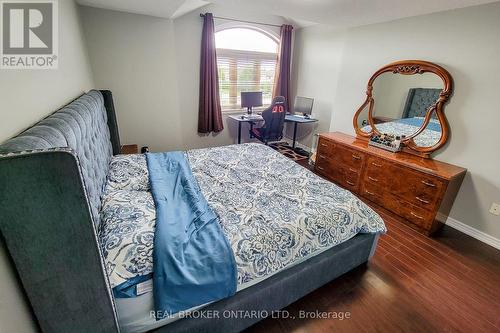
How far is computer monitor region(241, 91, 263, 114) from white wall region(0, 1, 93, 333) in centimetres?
252

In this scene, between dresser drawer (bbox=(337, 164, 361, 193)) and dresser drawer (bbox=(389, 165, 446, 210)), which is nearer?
dresser drawer (bbox=(389, 165, 446, 210))

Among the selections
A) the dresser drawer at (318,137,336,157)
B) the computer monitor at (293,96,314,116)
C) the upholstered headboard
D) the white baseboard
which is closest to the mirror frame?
the dresser drawer at (318,137,336,157)

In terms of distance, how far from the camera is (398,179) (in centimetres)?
247

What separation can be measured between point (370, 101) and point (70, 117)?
3.31 metres

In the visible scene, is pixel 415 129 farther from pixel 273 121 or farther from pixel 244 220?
pixel 244 220

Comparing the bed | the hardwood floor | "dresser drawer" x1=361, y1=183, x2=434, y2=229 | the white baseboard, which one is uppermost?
the bed

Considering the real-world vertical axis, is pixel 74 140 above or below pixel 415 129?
above

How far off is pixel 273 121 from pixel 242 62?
1.33 metres

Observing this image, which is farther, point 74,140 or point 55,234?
point 74,140

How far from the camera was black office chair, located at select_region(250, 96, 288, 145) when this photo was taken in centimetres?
378

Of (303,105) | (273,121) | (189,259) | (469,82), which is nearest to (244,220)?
(189,259)

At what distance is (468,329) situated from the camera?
143 cm

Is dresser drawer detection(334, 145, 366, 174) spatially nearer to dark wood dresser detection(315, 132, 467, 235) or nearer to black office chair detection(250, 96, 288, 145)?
dark wood dresser detection(315, 132, 467, 235)

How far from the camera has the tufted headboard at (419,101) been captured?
8.09 feet
